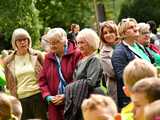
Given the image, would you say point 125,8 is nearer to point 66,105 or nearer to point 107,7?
point 107,7

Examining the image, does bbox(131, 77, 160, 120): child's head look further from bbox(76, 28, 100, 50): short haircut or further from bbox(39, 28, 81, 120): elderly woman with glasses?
bbox(39, 28, 81, 120): elderly woman with glasses

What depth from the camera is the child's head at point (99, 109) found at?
15.1 ft

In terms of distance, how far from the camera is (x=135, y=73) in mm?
5449

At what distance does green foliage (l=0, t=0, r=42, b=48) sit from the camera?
23.2m

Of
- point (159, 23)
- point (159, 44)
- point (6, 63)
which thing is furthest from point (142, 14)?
point (6, 63)

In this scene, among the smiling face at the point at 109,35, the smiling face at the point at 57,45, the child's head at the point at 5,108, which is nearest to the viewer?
the child's head at the point at 5,108

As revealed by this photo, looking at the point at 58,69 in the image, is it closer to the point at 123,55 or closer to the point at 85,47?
the point at 85,47

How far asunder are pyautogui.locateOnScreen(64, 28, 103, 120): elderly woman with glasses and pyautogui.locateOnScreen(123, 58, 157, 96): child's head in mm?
2429

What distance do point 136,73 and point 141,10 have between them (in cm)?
3272

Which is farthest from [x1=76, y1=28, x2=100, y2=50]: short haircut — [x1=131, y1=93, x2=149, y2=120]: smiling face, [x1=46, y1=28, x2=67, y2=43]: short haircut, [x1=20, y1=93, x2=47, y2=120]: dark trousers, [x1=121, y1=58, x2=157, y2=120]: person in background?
[x1=131, y1=93, x2=149, y2=120]: smiling face

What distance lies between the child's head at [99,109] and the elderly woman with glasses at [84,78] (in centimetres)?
315

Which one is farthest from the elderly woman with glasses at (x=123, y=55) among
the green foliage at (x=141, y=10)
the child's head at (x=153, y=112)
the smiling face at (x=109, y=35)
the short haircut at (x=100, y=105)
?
the green foliage at (x=141, y=10)

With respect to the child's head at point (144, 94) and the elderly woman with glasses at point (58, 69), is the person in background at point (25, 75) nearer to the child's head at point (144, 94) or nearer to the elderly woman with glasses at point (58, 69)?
the elderly woman with glasses at point (58, 69)

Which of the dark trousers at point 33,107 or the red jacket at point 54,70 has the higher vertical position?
the red jacket at point 54,70
